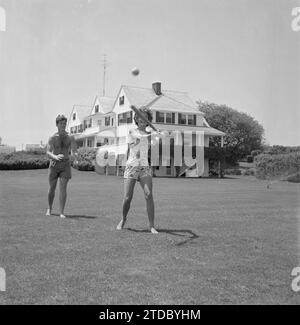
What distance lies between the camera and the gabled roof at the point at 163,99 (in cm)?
4575

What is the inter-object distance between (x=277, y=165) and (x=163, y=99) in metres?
16.5

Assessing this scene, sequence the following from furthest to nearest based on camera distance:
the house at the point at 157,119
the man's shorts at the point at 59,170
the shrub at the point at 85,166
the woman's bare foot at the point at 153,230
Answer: the house at the point at 157,119 → the shrub at the point at 85,166 → the man's shorts at the point at 59,170 → the woman's bare foot at the point at 153,230

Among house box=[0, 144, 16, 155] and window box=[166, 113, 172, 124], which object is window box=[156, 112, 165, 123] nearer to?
window box=[166, 113, 172, 124]

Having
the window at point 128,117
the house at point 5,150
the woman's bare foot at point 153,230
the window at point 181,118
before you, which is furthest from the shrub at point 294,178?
the woman's bare foot at point 153,230

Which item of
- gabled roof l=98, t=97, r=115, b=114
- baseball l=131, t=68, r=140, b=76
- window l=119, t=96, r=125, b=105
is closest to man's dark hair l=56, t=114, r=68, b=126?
baseball l=131, t=68, r=140, b=76

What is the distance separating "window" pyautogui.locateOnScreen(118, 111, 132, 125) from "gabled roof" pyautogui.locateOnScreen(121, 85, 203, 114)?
4.25 ft

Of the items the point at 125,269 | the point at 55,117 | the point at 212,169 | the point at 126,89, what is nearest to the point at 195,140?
the point at 212,169

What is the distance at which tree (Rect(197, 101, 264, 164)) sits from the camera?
75375 mm

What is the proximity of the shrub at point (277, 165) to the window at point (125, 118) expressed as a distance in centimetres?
1422

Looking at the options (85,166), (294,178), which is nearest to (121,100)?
(85,166)

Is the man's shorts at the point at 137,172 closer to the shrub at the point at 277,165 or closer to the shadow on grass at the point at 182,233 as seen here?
the shadow on grass at the point at 182,233

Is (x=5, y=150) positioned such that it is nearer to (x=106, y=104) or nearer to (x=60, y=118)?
(x=106, y=104)

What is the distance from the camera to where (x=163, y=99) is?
47.8 meters
